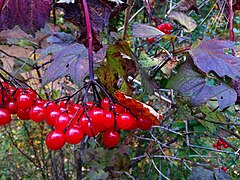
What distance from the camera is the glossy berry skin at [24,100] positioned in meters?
0.54

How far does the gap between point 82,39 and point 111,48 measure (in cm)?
10

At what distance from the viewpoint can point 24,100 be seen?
21.1 inches

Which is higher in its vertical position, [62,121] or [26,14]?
[26,14]

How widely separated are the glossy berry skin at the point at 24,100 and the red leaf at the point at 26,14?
0.13m

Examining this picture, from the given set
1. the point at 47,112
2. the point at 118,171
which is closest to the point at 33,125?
the point at 118,171

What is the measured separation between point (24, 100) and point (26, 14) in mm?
169

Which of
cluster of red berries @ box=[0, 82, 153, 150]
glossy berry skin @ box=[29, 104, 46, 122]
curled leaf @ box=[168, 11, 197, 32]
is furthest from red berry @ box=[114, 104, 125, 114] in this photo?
curled leaf @ box=[168, 11, 197, 32]

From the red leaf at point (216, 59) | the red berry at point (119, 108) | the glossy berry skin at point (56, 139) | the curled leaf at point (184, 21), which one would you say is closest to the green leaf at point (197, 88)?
the red leaf at point (216, 59)

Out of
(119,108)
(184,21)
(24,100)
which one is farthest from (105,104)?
(184,21)

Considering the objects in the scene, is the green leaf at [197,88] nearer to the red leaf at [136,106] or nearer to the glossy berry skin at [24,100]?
the red leaf at [136,106]

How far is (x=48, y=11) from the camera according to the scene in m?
0.59

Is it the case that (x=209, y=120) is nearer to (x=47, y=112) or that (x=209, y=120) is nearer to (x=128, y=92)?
(x=128, y=92)

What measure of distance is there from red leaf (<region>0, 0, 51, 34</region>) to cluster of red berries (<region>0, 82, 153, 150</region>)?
0.12m

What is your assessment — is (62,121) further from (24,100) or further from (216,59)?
(216,59)
